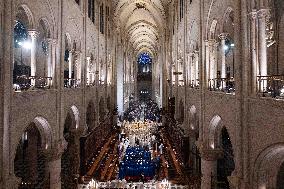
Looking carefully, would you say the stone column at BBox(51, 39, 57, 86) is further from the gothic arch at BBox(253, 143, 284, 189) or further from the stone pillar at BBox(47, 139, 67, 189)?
the gothic arch at BBox(253, 143, 284, 189)

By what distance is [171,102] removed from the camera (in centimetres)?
2659

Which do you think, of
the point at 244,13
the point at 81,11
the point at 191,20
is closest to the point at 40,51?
the point at 81,11

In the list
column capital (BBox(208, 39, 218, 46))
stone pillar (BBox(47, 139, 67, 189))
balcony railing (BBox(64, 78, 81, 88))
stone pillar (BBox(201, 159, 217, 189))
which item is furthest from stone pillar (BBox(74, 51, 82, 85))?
stone pillar (BBox(201, 159, 217, 189))

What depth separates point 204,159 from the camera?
43.7ft

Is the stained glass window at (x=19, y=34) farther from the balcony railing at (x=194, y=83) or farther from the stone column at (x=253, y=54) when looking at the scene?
the stone column at (x=253, y=54)

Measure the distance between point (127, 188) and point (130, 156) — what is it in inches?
102

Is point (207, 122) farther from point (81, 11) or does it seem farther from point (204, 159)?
point (81, 11)

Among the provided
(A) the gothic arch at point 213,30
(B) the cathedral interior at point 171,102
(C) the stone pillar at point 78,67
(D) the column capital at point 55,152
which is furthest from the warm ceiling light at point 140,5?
(D) the column capital at point 55,152

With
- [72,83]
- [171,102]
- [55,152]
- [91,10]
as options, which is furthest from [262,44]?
[171,102]

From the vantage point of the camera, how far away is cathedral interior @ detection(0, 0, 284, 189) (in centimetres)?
809

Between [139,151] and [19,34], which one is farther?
[139,151]

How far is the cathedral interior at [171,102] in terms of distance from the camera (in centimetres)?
809

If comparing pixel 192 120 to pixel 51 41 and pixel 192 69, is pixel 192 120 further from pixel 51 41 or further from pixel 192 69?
pixel 51 41

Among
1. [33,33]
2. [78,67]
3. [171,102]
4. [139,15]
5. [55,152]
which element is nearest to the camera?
[33,33]
